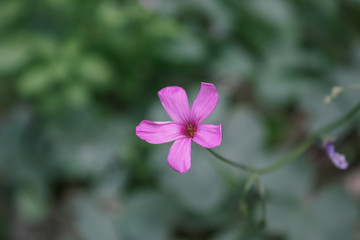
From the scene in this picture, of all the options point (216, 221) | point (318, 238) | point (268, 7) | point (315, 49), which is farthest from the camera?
point (315, 49)

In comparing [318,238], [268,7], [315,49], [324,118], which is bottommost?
[318,238]

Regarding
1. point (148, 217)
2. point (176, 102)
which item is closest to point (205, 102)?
point (176, 102)

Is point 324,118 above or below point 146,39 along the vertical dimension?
below

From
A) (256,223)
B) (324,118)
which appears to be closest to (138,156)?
(256,223)

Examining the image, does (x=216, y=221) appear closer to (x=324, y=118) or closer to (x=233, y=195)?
(x=233, y=195)

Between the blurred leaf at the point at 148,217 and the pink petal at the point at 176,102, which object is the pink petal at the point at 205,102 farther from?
the blurred leaf at the point at 148,217

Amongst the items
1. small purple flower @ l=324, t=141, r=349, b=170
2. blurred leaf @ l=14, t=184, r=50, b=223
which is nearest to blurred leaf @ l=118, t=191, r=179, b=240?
blurred leaf @ l=14, t=184, r=50, b=223

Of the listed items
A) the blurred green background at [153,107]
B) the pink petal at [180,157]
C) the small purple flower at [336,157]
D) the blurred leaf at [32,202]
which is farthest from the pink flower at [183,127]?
the blurred leaf at [32,202]
